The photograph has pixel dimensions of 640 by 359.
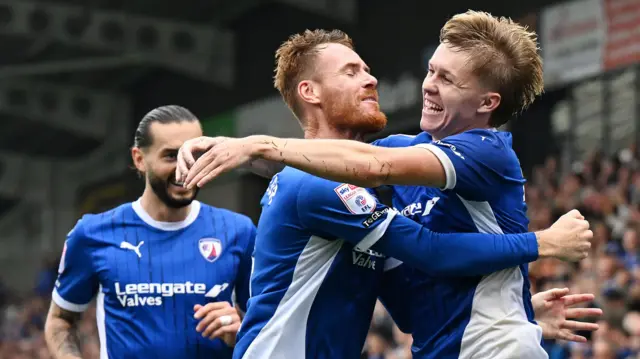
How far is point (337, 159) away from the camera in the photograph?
390 cm

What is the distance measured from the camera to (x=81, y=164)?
3316 cm

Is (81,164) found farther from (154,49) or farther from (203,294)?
(203,294)

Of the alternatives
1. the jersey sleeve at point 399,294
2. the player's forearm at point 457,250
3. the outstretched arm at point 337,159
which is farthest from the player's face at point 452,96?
the jersey sleeve at point 399,294

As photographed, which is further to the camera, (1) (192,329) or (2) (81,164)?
(2) (81,164)

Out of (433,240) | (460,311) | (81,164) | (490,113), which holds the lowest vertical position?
(81,164)

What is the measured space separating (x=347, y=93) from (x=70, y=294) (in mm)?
2073

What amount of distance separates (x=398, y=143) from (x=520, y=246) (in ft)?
2.71

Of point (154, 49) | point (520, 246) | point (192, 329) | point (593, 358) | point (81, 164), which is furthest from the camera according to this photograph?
point (81, 164)

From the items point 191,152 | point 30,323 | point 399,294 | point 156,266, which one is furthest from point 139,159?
point 30,323

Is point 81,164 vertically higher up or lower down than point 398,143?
lower down

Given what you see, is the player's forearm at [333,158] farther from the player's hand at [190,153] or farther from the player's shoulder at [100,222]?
the player's shoulder at [100,222]

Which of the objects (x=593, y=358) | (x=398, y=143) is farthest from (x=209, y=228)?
(x=593, y=358)

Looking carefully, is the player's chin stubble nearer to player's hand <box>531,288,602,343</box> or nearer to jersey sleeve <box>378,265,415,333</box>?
jersey sleeve <box>378,265,415,333</box>

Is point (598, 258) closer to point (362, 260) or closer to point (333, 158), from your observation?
point (362, 260)
